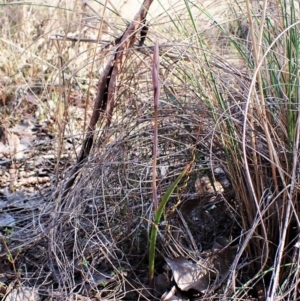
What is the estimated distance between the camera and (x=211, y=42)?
2.44 meters

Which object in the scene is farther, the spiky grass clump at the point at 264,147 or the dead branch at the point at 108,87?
the dead branch at the point at 108,87

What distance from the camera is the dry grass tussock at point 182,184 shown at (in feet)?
4.62

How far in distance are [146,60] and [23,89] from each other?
133 centimetres

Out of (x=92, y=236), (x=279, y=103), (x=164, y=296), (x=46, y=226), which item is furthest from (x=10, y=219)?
(x=279, y=103)

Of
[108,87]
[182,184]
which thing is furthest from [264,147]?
[108,87]

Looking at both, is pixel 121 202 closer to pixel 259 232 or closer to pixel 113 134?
pixel 113 134

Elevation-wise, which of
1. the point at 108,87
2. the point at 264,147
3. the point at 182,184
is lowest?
the point at 182,184

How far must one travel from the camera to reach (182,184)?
1.58 m

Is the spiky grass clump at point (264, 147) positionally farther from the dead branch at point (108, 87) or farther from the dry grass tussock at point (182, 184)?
the dead branch at point (108, 87)

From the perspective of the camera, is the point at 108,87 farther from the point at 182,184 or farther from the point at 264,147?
the point at 264,147

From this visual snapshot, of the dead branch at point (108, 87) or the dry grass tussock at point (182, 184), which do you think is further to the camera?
the dead branch at point (108, 87)

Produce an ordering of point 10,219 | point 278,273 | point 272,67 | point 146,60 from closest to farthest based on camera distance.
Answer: point 278,273 → point 272,67 → point 146,60 → point 10,219

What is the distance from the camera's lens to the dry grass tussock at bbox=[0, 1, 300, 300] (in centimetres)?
141

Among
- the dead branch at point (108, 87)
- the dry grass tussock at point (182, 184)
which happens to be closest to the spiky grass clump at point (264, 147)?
the dry grass tussock at point (182, 184)
